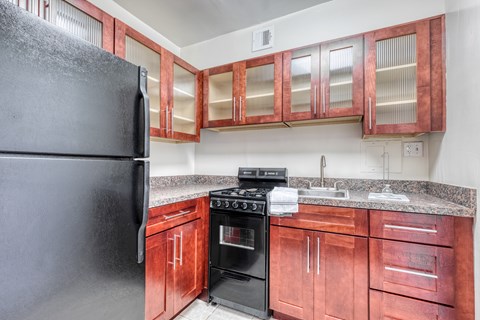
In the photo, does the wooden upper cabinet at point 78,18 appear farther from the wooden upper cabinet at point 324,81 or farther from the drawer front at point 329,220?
the drawer front at point 329,220

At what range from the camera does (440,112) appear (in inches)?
62.5

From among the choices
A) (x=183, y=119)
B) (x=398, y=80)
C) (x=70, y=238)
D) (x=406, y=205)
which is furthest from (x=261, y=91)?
(x=70, y=238)

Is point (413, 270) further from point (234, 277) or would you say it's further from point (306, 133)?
point (306, 133)

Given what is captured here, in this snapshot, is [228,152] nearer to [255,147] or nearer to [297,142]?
[255,147]

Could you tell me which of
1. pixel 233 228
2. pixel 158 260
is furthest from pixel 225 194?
pixel 158 260

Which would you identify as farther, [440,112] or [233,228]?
[233,228]

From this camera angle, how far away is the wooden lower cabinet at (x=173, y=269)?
1439 mm

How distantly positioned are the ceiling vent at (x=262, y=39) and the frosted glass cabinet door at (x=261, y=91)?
1.38 ft

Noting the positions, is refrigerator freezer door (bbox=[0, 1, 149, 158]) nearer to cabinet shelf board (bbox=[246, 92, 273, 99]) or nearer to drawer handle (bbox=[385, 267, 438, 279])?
cabinet shelf board (bbox=[246, 92, 273, 99])

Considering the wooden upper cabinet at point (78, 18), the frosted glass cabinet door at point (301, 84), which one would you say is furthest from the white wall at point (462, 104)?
the wooden upper cabinet at point (78, 18)

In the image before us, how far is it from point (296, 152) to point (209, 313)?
1.67 meters

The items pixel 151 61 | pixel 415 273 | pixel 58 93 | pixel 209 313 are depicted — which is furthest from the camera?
pixel 151 61

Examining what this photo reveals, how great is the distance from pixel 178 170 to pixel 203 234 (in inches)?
38.5

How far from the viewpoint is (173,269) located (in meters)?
1.62
